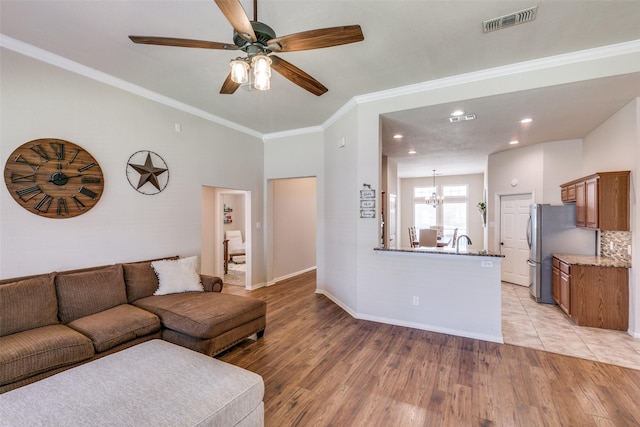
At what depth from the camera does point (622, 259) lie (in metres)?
3.82

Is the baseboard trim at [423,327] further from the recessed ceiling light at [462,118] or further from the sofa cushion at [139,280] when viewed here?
the recessed ceiling light at [462,118]

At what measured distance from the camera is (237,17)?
163 cm

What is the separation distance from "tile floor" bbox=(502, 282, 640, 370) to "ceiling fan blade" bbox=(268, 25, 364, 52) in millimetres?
3677

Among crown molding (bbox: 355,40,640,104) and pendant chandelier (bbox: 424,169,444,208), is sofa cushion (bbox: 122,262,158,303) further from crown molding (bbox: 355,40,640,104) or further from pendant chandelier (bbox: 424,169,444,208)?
pendant chandelier (bbox: 424,169,444,208)

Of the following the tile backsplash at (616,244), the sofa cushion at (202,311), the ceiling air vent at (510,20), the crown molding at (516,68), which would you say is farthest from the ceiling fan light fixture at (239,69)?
the tile backsplash at (616,244)

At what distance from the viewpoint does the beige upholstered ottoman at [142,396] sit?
1321mm

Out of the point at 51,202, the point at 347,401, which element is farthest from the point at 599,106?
the point at 51,202

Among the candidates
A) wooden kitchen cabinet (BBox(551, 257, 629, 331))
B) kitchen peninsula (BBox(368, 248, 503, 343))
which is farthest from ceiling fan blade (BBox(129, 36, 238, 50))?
wooden kitchen cabinet (BBox(551, 257, 629, 331))

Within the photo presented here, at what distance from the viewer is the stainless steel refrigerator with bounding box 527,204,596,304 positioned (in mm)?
4691

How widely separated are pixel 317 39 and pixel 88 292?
3.27 m

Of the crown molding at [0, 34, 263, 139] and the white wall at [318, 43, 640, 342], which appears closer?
the crown molding at [0, 34, 263, 139]

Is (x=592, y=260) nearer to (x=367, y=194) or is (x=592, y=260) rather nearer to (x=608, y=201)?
(x=608, y=201)

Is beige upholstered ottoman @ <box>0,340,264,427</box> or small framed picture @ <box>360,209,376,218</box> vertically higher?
small framed picture @ <box>360,209,376,218</box>

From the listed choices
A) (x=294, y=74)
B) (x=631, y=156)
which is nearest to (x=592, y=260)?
(x=631, y=156)
